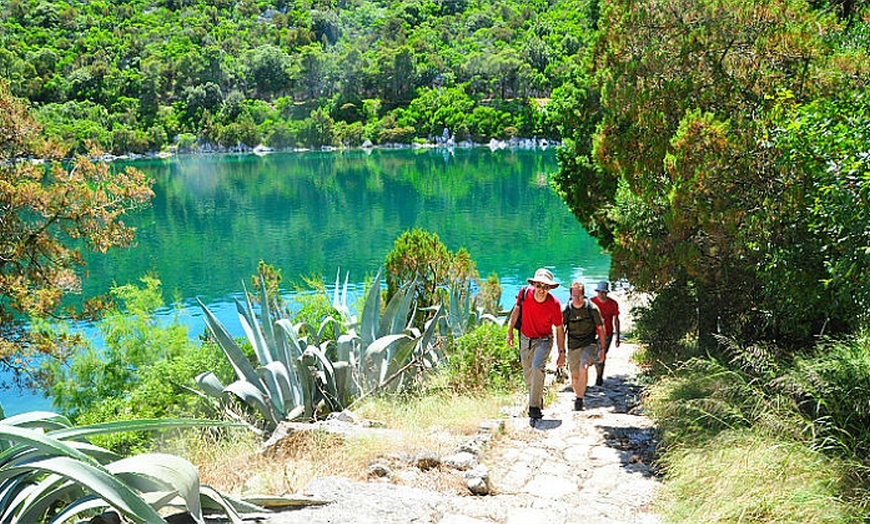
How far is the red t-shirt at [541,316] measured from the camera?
599 centimetres

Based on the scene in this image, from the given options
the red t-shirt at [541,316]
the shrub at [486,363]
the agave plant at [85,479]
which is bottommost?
the shrub at [486,363]

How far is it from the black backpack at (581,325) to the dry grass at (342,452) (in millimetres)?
866

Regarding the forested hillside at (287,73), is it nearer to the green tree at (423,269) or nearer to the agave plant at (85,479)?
the green tree at (423,269)

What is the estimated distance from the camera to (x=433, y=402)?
666 cm

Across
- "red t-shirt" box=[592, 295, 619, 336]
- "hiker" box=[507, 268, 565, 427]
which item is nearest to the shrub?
"red t-shirt" box=[592, 295, 619, 336]

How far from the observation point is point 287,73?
113375mm

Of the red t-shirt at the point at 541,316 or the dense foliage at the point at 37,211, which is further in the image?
the dense foliage at the point at 37,211

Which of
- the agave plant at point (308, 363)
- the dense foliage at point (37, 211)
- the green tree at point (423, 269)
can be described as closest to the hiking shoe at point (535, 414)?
the agave plant at point (308, 363)

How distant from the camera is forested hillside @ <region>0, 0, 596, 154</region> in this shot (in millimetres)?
91125

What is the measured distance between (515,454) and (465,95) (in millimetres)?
93419

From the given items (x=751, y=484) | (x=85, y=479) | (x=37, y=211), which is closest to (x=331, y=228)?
(x=37, y=211)

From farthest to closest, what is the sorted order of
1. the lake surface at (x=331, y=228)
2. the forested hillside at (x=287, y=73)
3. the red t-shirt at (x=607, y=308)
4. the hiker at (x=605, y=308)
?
the forested hillside at (x=287, y=73)
the lake surface at (x=331, y=228)
the red t-shirt at (x=607, y=308)
the hiker at (x=605, y=308)

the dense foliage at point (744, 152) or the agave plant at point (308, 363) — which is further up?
the dense foliage at point (744, 152)

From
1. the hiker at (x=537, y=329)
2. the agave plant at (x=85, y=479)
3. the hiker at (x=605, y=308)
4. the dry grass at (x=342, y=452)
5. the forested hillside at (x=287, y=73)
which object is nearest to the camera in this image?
the agave plant at (x=85, y=479)
